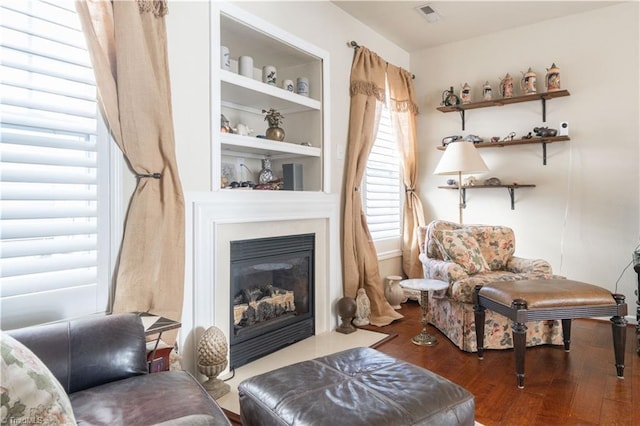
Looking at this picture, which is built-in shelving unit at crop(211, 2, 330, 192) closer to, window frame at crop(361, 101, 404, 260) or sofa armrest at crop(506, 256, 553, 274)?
window frame at crop(361, 101, 404, 260)

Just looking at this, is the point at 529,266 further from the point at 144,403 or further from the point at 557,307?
the point at 144,403

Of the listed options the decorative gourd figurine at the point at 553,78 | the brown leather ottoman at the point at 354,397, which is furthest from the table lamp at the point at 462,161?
the brown leather ottoman at the point at 354,397

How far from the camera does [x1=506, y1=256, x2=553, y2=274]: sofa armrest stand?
2.85 metres

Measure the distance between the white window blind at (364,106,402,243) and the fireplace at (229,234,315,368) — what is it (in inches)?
41.1

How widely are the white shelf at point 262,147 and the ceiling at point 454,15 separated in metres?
1.34

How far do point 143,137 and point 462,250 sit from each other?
2.36m

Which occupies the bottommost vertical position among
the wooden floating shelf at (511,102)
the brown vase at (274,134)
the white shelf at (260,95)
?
the brown vase at (274,134)

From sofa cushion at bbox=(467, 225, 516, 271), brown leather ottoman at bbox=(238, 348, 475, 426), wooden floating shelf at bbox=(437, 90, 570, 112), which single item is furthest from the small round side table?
wooden floating shelf at bbox=(437, 90, 570, 112)

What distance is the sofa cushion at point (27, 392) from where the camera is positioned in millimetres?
704

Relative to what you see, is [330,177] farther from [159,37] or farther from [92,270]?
[92,270]

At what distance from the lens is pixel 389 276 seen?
3.89 meters

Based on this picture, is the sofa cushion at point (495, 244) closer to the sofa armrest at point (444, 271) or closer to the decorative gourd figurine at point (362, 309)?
the sofa armrest at point (444, 271)

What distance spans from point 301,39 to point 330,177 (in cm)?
108

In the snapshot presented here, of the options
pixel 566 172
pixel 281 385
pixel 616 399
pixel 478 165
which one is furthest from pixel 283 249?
pixel 566 172
